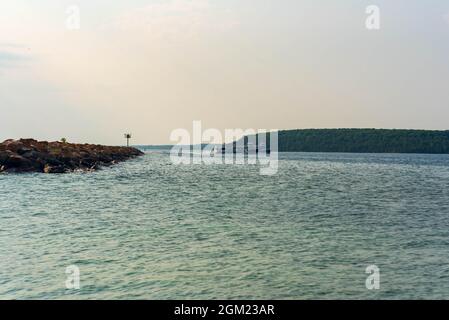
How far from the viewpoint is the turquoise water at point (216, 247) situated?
14461mm

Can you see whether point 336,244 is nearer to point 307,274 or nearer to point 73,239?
point 307,274

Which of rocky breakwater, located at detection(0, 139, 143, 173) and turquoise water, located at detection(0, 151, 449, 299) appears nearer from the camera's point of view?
turquoise water, located at detection(0, 151, 449, 299)

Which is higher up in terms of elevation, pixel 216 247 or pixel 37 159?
pixel 37 159

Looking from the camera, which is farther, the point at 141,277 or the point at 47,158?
the point at 47,158

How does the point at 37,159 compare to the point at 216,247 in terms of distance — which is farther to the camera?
the point at 37,159

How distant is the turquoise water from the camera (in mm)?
14461

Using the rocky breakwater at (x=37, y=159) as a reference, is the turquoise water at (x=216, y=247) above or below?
below

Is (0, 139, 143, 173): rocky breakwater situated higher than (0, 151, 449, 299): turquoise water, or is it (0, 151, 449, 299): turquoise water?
(0, 139, 143, 173): rocky breakwater

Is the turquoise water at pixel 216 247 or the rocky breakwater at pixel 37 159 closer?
the turquoise water at pixel 216 247

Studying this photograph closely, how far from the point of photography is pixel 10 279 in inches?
592

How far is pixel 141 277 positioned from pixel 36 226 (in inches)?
441

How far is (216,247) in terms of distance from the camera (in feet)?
66.1
